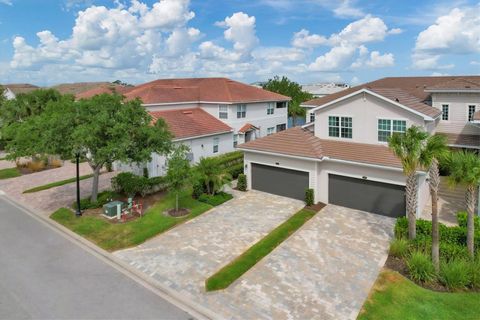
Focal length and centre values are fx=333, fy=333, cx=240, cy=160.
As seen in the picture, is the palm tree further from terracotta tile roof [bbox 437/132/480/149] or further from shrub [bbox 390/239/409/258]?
terracotta tile roof [bbox 437/132/480/149]

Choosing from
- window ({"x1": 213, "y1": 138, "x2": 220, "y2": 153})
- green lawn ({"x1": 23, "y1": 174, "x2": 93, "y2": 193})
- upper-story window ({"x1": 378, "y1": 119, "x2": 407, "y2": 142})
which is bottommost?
green lawn ({"x1": 23, "y1": 174, "x2": 93, "y2": 193})

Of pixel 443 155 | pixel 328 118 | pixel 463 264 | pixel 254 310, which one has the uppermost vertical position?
pixel 328 118

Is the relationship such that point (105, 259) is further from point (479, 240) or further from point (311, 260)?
point (479, 240)

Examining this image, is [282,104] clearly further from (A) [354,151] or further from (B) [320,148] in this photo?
(A) [354,151]

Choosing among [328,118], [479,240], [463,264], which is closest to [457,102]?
[328,118]

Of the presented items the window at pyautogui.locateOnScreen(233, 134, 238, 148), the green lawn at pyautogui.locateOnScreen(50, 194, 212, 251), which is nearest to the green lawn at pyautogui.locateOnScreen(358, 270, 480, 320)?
the green lawn at pyautogui.locateOnScreen(50, 194, 212, 251)

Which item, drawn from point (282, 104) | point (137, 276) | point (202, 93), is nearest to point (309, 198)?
point (137, 276)
